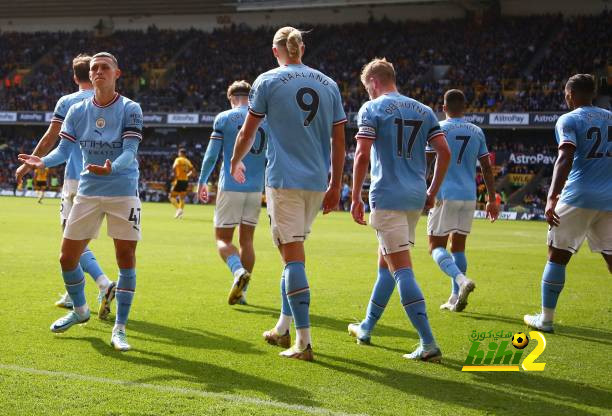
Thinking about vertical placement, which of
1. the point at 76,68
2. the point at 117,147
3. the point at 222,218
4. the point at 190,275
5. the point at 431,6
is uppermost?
the point at 431,6

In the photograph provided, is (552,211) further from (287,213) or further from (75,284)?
(75,284)

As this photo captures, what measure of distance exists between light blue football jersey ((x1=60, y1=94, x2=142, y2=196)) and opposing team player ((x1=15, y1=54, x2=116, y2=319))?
2.33ft

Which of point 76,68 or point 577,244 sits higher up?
point 76,68

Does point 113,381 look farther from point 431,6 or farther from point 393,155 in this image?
point 431,6

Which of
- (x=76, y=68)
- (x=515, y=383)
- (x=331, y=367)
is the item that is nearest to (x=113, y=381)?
(x=331, y=367)

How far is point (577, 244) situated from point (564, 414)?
3.04m

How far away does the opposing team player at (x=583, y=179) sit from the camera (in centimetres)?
742

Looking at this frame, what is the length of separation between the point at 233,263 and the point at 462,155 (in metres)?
2.88

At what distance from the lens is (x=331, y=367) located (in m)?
6.03

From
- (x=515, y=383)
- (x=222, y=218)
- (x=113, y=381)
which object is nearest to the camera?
(x=113, y=381)

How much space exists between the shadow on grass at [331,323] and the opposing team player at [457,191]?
145cm

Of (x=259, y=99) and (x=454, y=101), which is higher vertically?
(x=454, y=101)

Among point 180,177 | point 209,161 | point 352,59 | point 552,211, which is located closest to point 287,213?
point 552,211

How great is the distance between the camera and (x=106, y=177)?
6680 mm
